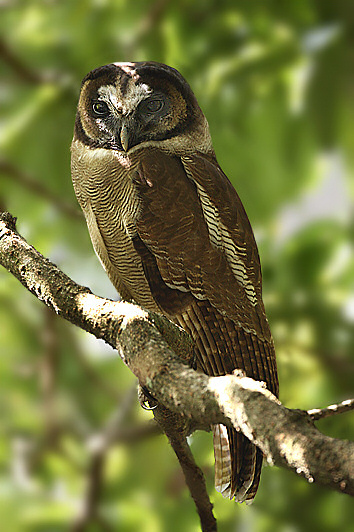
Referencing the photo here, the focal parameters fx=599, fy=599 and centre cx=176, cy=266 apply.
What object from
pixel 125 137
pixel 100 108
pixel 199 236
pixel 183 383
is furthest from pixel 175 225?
pixel 183 383

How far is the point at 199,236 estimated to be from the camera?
123 centimetres

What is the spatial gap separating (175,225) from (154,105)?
28 centimetres

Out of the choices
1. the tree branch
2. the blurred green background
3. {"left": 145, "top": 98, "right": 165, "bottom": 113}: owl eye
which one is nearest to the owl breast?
{"left": 145, "top": 98, "right": 165, "bottom": 113}: owl eye

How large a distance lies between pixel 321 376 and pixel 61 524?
103 cm

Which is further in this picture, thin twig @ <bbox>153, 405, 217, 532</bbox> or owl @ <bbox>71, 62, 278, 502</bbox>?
owl @ <bbox>71, 62, 278, 502</bbox>

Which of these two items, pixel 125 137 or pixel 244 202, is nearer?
pixel 125 137

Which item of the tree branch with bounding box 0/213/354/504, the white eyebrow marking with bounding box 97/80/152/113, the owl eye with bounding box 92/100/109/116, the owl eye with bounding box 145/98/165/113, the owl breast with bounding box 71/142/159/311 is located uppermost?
the owl eye with bounding box 92/100/109/116

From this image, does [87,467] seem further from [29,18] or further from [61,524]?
[29,18]

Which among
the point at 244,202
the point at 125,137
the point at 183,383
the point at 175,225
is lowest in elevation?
the point at 183,383

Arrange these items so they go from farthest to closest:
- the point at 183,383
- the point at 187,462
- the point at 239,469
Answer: the point at 239,469 → the point at 187,462 → the point at 183,383

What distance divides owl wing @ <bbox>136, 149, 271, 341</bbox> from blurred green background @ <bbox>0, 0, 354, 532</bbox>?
724 millimetres

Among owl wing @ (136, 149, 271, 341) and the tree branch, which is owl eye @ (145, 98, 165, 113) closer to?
owl wing @ (136, 149, 271, 341)

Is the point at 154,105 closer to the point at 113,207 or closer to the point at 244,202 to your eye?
the point at 113,207

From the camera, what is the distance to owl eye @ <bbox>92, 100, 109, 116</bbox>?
4.25 feet
